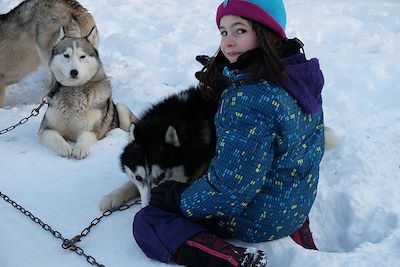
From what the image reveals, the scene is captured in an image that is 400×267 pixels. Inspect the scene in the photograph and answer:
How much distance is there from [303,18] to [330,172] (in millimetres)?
4737

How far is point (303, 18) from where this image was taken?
766 centimetres

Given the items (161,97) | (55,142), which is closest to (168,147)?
(55,142)

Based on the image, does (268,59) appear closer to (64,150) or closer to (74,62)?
(64,150)

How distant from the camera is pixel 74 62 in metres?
4.46

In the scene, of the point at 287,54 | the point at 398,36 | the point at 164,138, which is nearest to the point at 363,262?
the point at 287,54

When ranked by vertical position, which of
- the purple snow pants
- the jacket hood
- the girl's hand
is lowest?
the purple snow pants

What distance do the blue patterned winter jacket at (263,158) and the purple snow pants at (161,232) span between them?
73mm

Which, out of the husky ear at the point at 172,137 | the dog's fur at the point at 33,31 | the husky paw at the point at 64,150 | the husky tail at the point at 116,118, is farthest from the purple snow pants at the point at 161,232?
the dog's fur at the point at 33,31

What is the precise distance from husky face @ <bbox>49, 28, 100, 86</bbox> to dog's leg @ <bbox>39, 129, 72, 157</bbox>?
553mm

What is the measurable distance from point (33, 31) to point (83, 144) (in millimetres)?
2512

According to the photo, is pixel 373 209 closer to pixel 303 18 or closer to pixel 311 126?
pixel 311 126

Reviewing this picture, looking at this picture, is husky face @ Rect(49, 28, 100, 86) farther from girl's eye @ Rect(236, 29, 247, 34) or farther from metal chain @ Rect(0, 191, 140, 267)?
girl's eye @ Rect(236, 29, 247, 34)

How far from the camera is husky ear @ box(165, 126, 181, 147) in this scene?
2760mm

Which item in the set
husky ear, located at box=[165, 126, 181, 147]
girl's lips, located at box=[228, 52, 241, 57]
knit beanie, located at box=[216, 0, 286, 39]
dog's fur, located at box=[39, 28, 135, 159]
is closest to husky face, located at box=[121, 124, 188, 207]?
husky ear, located at box=[165, 126, 181, 147]
